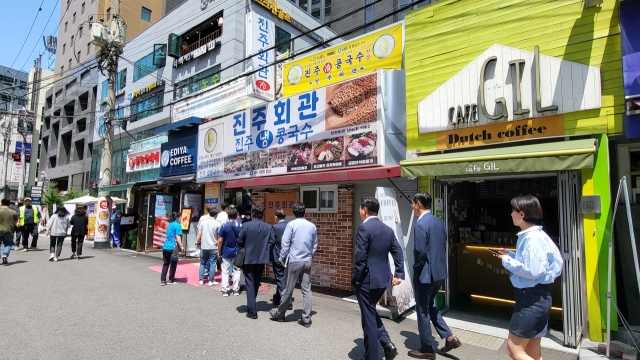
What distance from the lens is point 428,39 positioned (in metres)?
7.14

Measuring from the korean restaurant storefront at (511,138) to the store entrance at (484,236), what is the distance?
2cm

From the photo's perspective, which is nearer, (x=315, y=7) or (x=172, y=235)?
(x=172, y=235)

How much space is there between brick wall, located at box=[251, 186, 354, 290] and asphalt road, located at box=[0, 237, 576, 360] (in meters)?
0.87

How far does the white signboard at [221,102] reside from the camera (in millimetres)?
11525

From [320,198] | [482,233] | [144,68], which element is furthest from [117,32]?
[482,233]

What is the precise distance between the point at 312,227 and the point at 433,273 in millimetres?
2028

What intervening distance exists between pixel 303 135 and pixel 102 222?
11200mm

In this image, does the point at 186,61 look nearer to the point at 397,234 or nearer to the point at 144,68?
the point at 144,68

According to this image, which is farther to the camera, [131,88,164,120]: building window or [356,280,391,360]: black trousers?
[131,88,164,120]: building window

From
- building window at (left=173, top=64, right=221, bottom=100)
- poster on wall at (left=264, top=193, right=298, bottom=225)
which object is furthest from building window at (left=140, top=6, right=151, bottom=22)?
poster on wall at (left=264, top=193, right=298, bottom=225)

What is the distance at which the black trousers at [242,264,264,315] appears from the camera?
5.74m

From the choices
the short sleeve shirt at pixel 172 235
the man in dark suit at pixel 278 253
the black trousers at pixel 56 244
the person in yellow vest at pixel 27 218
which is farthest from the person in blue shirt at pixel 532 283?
the person in yellow vest at pixel 27 218

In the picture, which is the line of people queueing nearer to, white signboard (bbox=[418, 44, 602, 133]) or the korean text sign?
white signboard (bbox=[418, 44, 602, 133])

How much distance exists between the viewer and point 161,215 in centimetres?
1352
